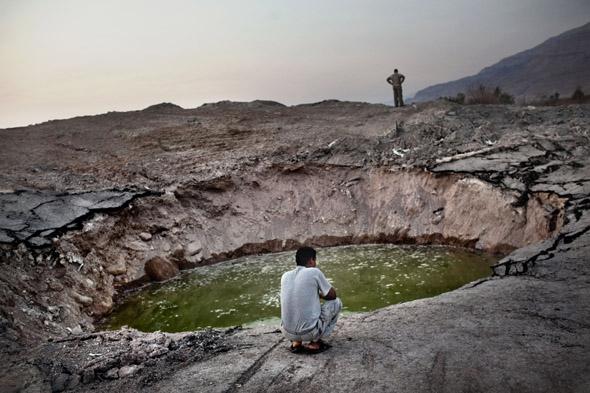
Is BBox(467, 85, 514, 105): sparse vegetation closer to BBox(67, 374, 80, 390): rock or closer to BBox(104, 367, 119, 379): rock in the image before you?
BBox(104, 367, 119, 379): rock

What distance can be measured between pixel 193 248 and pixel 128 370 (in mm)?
7364

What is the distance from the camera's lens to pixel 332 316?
477cm

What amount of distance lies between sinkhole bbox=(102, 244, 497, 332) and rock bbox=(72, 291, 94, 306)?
56cm

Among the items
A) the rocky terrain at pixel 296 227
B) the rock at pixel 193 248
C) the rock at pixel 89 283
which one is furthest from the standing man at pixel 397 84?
the rock at pixel 89 283

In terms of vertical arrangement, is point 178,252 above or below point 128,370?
below

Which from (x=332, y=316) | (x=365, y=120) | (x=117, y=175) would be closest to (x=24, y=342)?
(x=332, y=316)

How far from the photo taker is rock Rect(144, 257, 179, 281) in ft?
36.4

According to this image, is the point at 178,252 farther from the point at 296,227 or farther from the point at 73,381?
the point at 73,381

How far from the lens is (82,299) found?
919cm

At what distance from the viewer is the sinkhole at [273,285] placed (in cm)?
827

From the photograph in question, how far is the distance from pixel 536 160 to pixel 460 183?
1.93 meters

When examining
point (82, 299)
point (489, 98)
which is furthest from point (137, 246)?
point (489, 98)

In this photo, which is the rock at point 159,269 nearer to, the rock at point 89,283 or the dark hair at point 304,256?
the rock at point 89,283

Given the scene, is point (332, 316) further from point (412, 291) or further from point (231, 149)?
point (231, 149)
